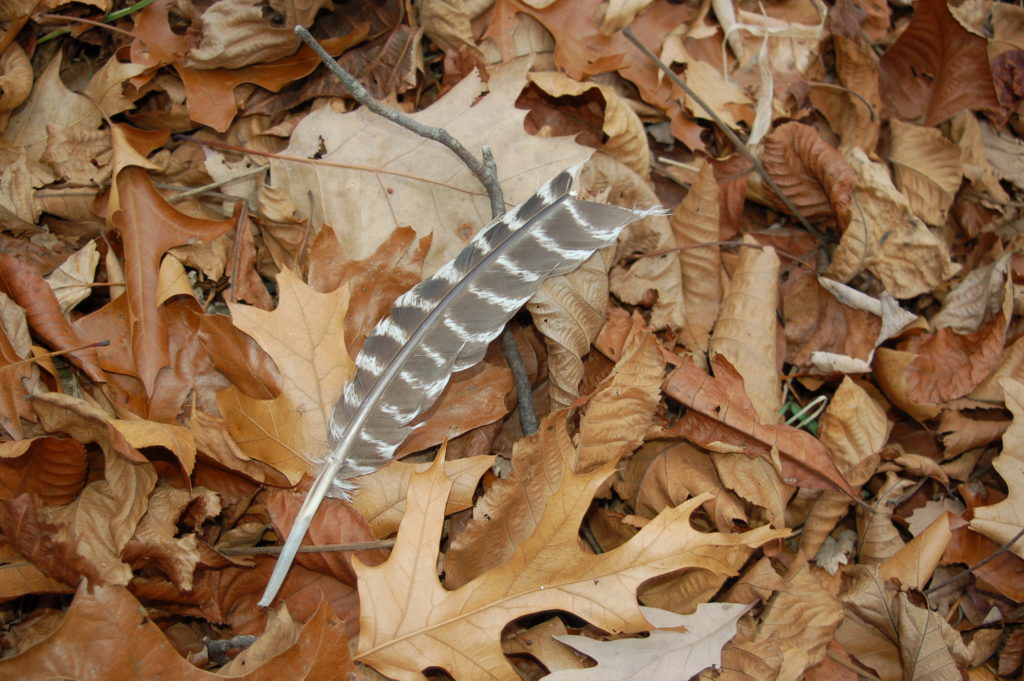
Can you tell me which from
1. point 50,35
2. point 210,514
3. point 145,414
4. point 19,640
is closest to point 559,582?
point 210,514

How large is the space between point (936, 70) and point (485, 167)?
1.73 m

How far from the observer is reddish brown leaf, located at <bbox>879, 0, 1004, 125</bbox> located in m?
2.47

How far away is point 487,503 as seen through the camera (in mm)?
→ 1780

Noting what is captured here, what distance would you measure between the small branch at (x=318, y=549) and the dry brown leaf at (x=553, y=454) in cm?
16

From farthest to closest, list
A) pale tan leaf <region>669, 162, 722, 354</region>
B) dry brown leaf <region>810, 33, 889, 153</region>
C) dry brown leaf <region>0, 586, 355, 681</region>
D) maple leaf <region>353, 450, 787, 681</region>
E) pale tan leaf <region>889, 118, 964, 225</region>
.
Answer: dry brown leaf <region>810, 33, 889, 153</region> < pale tan leaf <region>889, 118, 964, 225</region> < pale tan leaf <region>669, 162, 722, 354</region> < maple leaf <region>353, 450, 787, 681</region> < dry brown leaf <region>0, 586, 355, 681</region>

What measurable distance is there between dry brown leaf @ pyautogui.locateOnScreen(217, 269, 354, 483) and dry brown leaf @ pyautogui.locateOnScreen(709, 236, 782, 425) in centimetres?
106

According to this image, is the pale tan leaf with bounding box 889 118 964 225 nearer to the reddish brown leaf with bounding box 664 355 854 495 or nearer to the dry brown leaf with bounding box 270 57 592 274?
the reddish brown leaf with bounding box 664 355 854 495

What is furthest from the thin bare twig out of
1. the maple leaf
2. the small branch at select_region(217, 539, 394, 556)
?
the small branch at select_region(217, 539, 394, 556)

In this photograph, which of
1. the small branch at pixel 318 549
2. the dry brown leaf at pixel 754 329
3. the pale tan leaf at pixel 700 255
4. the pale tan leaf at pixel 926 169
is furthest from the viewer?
the pale tan leaf at pixel 926 169

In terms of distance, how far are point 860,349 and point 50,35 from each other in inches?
106

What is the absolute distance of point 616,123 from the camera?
2.22 meters

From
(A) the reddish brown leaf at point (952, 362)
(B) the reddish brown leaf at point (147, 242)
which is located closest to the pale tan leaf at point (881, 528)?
(A) the reddish brown leaf at point (952, 362)

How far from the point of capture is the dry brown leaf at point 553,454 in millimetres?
1757

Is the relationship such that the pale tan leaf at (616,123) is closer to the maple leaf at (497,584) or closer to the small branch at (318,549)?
the maple leaf at (497,584)
